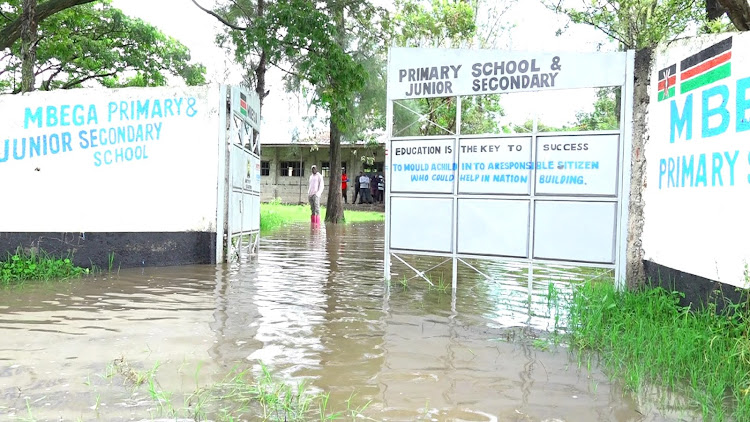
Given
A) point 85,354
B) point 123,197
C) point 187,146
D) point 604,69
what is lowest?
point 85,354

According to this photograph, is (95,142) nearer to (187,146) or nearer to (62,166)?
(62,166)

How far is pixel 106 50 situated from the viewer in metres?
21.7

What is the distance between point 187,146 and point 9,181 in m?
2.58

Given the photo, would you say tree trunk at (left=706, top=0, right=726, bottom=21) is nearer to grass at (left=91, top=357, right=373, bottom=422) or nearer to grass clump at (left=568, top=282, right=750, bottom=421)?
grass clump at (left=568, top=282, right=750, bottom=421)

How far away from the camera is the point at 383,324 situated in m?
5.49

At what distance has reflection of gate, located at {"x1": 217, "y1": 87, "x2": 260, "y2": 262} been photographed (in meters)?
9.27

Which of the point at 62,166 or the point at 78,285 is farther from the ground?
Answer: the point at 62,166

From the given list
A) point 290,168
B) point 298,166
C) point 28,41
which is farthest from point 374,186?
point 28,41

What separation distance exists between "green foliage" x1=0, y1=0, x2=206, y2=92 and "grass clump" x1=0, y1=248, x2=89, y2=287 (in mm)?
13727

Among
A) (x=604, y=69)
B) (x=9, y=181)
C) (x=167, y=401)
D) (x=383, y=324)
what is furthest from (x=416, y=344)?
(x=9, y=181)

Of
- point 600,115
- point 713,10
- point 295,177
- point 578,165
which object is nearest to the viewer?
point 578,165

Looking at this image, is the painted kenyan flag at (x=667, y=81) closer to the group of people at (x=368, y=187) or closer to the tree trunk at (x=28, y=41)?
the tree trunk at (x=28, y=41)

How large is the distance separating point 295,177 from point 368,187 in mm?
5566

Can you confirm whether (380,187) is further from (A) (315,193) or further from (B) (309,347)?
(B) (309,347)
